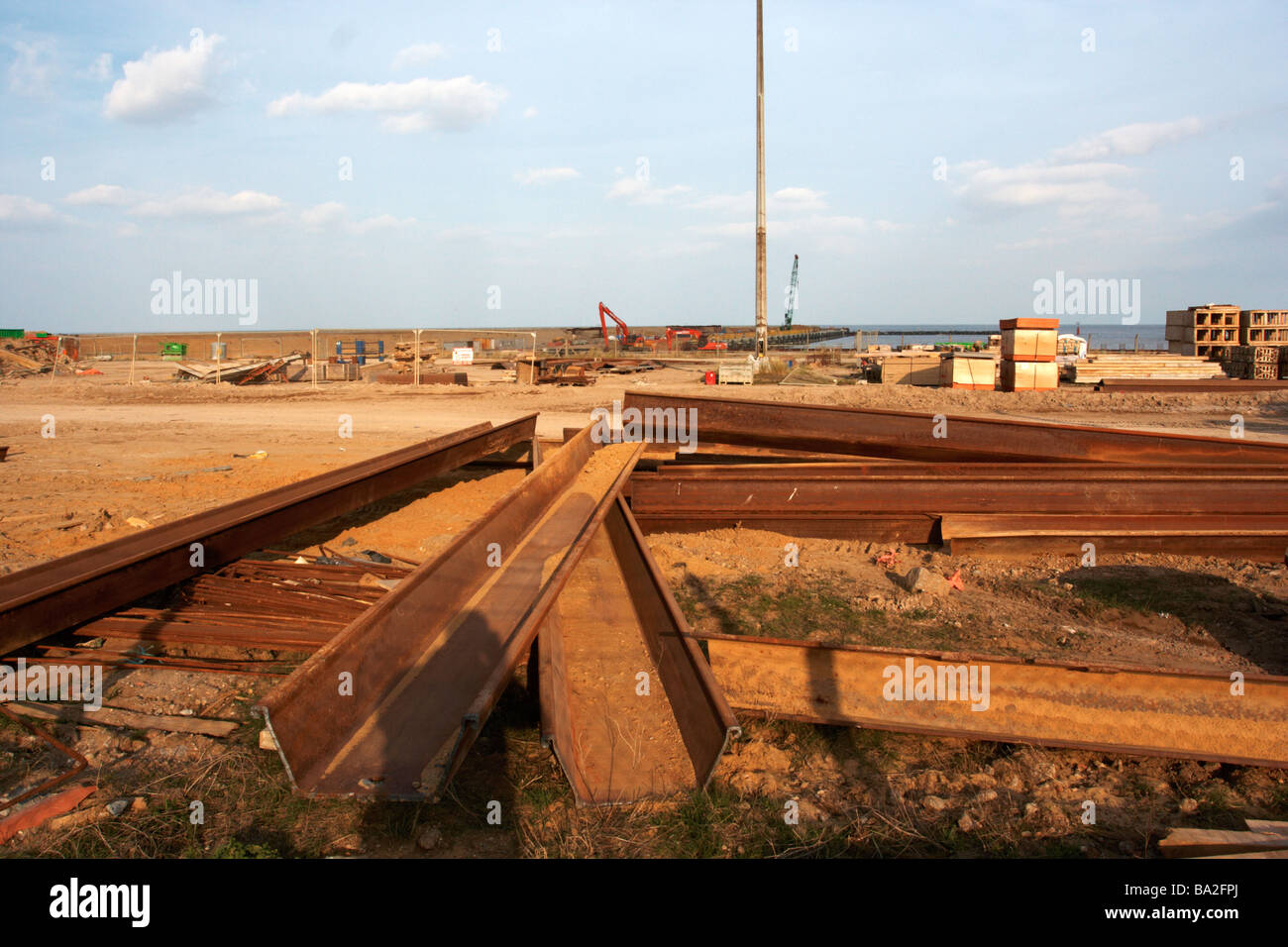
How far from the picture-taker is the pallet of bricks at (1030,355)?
16.1 metres

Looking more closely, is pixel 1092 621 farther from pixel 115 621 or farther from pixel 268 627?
pixel 115 621

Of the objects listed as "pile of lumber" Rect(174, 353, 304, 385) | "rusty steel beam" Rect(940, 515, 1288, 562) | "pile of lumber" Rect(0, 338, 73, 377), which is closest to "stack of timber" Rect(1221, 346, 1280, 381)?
"rusty steel beam" Rect(940, 515, 1288, 562)

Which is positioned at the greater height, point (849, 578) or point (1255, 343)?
point (1255, 343)

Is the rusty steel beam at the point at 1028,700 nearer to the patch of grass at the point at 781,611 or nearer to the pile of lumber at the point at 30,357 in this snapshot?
the patch of grass at the point at 781,611

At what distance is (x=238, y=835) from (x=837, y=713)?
95.9 inches

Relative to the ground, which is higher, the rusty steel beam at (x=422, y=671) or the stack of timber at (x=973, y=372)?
the stack of timber at (x=973, y=372)

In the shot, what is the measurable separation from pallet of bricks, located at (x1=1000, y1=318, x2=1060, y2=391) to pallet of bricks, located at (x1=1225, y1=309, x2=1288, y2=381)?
240 inches

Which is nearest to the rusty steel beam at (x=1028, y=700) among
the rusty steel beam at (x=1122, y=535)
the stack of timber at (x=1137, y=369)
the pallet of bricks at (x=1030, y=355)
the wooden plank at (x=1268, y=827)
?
the wooden plank at (x=1268, y=827)

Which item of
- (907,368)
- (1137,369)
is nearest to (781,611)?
(907,368)

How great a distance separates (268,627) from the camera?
4355 mm

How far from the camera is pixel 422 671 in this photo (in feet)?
11.0

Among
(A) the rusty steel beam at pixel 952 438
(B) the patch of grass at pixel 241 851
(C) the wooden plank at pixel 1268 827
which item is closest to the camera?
(C) the wooden plank at pixel 1268 827

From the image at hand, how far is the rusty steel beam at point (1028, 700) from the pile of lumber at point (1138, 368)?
1666 cm
